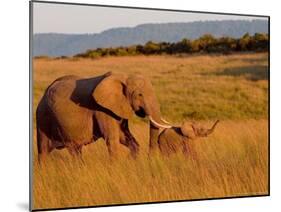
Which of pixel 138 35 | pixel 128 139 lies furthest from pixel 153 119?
pixel 138 35

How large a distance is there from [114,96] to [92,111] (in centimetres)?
24

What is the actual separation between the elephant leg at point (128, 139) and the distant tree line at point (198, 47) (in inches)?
25.0

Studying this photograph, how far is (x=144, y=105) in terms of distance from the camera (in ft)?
24.5

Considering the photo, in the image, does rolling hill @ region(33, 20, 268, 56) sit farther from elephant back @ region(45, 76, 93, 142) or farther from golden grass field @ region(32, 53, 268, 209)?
elephant back @ region(45, 76, 93, 142)

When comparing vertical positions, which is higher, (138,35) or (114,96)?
(138,35)

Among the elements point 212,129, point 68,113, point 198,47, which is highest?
point 198,47

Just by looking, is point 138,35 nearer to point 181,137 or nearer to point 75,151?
point 181,137

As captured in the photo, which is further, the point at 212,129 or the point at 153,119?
the point at 212,129

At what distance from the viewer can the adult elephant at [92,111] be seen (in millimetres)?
7180

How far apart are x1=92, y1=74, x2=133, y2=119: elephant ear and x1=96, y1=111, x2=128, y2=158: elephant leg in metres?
0.08

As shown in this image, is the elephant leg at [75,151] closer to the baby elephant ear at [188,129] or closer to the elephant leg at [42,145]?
the elephant leg at [42,145]

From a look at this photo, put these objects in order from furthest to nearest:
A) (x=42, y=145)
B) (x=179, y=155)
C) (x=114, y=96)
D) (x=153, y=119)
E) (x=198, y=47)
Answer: (x=198, y=47), (x=179, y=155), (x=153, y=119), (x=114, y=96), (x=42, y=145)

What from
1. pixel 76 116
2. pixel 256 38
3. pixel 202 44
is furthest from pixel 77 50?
pixel 256 38

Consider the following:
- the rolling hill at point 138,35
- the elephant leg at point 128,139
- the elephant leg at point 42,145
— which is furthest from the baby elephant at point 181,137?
the elephant leg at point 42,145
